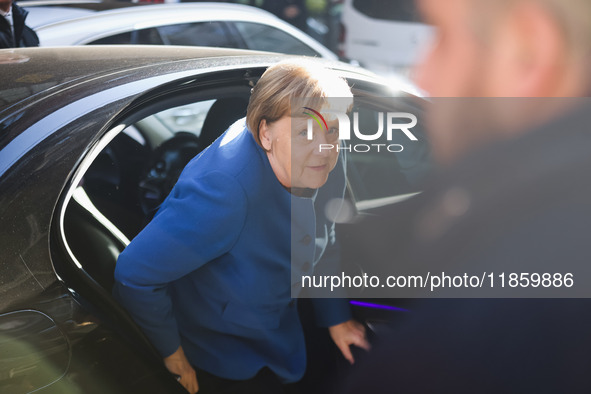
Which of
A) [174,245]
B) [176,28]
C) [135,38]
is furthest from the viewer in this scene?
[176,28]

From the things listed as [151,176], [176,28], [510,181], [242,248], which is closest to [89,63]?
[151,176]

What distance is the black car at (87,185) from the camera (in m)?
1.17

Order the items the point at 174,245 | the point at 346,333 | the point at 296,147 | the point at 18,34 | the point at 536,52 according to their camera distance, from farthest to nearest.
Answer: the point at 18,34 → the point at 346,333 → the point at 296,147 → the point at 174,245 → the point at 536,52

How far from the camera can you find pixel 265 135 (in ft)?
4.64

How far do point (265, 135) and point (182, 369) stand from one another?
541 mm

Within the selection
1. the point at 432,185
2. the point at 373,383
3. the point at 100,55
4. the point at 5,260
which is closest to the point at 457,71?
the point at 432,185

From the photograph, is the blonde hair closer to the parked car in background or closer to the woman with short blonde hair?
the woman with short blonde hair

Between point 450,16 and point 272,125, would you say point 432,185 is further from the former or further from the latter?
point 272,125

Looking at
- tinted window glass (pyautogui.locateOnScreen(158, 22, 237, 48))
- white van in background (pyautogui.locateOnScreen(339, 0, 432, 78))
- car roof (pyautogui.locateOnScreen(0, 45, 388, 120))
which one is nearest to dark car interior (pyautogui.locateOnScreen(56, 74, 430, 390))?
car roof (pyautogui.locateOnScreen(0, 45, 388, 120))

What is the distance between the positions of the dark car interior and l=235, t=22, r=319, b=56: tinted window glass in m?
2.86

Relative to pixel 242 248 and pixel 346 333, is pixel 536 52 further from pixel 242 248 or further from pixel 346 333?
pixel 346 333

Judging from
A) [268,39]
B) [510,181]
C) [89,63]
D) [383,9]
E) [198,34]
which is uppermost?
[510,181]

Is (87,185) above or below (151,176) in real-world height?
above

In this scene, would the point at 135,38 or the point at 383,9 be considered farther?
the point at 383,9
